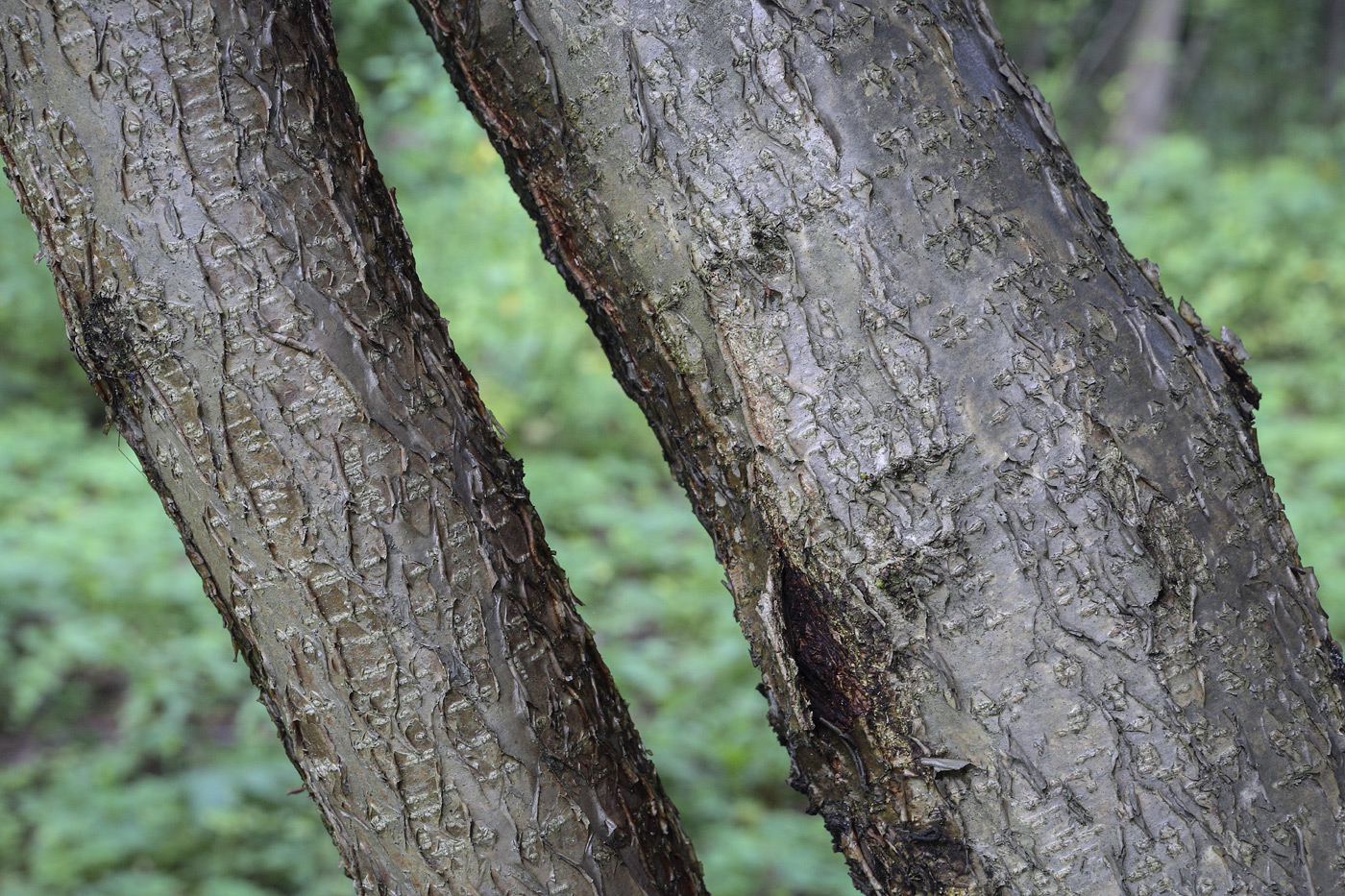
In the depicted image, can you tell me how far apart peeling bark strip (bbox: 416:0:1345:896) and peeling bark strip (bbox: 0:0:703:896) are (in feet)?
0.90

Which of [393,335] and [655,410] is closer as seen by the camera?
[393,335]

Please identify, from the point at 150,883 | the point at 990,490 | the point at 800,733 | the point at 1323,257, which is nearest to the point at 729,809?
the point at 150,883

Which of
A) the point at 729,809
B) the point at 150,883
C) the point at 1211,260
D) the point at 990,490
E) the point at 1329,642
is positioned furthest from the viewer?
the point at 1211,260

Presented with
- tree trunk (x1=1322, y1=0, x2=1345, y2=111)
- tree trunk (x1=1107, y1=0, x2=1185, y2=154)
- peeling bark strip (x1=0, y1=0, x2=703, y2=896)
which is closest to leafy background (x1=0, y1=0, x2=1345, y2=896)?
peeling bark strip (x1=0, y1=0, x2=703, y2=896)

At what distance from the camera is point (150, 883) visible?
2812 millimetres

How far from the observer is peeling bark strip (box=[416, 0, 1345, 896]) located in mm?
919

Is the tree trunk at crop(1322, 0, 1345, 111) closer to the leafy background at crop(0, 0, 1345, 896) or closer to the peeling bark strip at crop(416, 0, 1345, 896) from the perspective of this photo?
the leafy background at crop(0, 0, 1345, 896)

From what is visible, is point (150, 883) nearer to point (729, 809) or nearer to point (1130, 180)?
point (729, 809)

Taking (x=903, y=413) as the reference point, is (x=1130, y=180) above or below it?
above

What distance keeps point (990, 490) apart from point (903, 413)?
4.2 inches

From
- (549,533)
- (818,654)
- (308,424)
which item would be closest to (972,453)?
(818,654)

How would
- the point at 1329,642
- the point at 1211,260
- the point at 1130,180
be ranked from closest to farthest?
the point at 1329,642, the point at 1211,260, the point at 1130,180

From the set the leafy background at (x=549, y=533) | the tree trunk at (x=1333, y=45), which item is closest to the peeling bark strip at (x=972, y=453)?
the leafy background at (x=549, y=533)

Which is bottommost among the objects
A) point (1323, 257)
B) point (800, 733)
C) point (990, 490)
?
point (800, 733)
